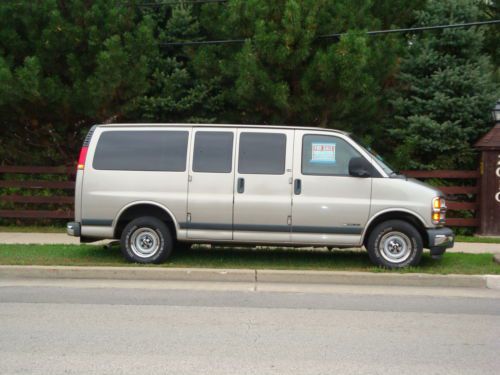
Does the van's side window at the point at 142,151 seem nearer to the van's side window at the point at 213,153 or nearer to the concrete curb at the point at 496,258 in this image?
the van's side window at the point at 213,153

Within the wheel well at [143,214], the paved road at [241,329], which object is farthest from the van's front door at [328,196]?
the wheel well at [143,214]

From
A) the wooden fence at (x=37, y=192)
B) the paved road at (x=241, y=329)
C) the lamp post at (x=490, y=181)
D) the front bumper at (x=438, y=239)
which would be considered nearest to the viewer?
the paved road at (x=241, y=329)

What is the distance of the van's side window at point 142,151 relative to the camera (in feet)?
30.6

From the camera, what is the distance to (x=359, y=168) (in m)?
8.95

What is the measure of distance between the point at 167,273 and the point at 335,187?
8.90 ft

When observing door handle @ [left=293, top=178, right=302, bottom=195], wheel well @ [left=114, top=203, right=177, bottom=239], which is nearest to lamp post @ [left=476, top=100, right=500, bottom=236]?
door handle @ [left=293, top=178, right=302, bottom=195]

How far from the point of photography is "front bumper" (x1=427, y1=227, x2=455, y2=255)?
882 cm

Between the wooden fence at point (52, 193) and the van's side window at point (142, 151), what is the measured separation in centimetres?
463

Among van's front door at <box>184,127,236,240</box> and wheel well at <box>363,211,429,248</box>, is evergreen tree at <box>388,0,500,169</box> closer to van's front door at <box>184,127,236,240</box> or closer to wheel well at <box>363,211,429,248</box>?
wheel well at <box>363,211,429,248</box>

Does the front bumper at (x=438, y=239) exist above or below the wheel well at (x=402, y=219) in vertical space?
below

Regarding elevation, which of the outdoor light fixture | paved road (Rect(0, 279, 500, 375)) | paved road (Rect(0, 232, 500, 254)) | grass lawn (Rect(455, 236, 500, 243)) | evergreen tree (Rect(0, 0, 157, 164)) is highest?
evergreen tree (Rect(0, 0, 157, 164))

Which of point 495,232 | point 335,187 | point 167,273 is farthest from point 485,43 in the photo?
point 167,273

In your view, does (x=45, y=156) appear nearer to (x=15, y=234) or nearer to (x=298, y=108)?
(x=15, y=234)

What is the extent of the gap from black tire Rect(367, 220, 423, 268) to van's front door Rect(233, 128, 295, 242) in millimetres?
1274
